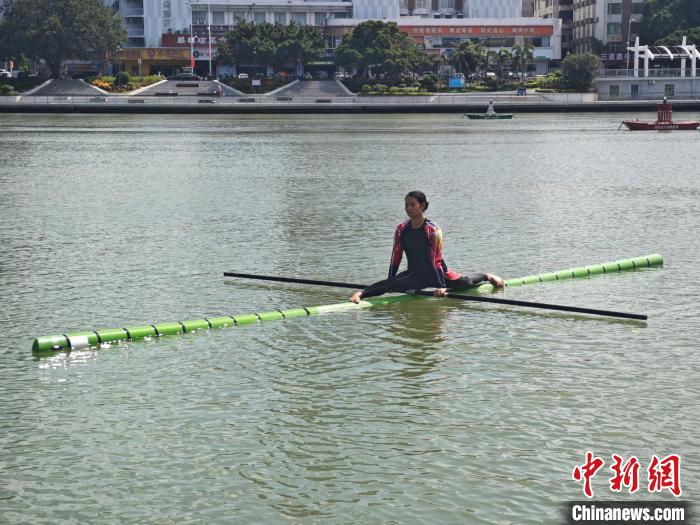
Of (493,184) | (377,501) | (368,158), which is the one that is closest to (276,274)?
(377,501)

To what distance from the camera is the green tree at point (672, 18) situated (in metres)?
146

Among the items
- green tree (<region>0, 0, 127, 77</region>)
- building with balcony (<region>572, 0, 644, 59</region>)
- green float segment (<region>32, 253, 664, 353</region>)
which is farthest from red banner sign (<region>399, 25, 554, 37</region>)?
green float segment (<region>32, 253, 664, 353</region>)

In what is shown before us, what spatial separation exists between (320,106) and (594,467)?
114 meters

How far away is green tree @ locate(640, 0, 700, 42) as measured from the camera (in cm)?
14562

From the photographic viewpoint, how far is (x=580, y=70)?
129250 millimetres

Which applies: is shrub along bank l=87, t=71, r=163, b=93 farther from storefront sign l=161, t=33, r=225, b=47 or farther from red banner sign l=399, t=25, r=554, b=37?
red banner sign l=399, t=25, r=554, b=37

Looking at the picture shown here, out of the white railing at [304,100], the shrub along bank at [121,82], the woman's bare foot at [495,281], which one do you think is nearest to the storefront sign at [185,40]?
the shrub along bank at [121,82]

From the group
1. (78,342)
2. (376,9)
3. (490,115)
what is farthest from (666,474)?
(376,9)

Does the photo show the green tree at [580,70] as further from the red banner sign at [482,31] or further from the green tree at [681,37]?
the red banner sign at [482,31]

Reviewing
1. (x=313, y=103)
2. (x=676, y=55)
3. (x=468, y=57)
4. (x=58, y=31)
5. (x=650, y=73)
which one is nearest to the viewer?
(x=313, y=103)

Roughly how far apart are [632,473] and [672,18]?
145 meters

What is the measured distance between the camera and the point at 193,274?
20438mm

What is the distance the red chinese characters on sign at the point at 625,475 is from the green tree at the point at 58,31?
135m

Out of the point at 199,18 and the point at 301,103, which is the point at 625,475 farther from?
the point at 199,18
